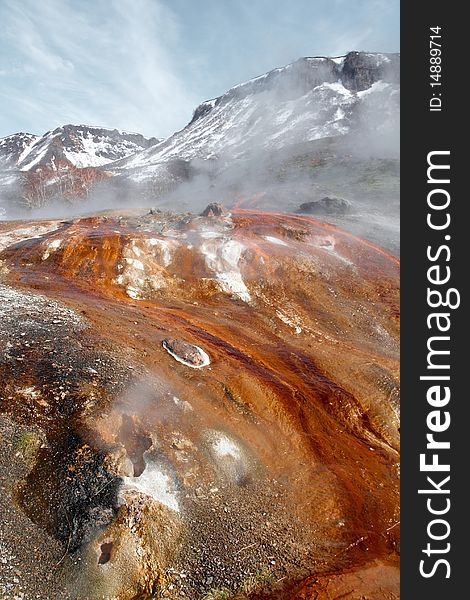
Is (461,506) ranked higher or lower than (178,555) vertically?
higher

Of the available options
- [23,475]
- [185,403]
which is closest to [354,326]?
[185,403]

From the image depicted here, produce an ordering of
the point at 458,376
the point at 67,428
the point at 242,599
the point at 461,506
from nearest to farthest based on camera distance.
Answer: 1. the point at 461,506
2. the point at 458,376
3. the point at 242,599
4. the point at 67,428

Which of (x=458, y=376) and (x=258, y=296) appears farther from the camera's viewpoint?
(x=258, y=296)

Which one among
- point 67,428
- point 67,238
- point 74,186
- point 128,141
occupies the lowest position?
point 67,428

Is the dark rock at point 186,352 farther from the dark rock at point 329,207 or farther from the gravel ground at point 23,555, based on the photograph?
the dark rock at point 329,207

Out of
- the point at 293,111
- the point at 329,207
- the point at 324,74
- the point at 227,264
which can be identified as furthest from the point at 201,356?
the point at 324,74

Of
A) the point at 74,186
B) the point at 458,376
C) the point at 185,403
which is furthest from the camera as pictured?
the point at 74,186

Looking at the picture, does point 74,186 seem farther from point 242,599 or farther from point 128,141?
point 128,141

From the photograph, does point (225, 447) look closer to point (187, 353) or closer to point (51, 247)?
point (187, 353)

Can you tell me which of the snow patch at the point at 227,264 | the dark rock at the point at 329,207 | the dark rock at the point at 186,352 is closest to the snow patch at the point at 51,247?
the snow patch at the point at 227,264
